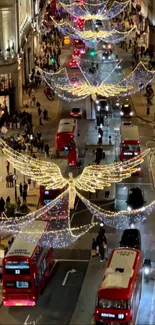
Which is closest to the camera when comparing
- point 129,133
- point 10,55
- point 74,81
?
point 129,133

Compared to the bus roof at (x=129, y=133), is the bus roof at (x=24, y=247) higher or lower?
lower

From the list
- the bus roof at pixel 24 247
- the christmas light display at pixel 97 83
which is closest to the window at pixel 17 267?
the bus roof at pixel 24 247

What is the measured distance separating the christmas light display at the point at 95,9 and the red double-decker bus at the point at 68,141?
50.7 metres

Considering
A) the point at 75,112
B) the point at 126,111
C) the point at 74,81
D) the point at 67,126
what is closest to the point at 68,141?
the point at 67,126

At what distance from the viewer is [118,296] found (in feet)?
82.4

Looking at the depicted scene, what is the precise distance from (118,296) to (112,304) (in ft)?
1.25

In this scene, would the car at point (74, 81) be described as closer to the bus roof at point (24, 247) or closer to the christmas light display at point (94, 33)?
the christmas light display at point (94, 33)

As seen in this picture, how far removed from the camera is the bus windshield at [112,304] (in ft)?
82.4

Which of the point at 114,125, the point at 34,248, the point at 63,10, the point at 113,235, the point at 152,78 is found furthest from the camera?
the point at 63,10

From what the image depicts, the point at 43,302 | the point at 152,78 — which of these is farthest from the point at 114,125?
the point at 43,302

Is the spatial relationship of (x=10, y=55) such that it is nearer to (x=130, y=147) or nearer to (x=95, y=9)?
(x=130, y=147)

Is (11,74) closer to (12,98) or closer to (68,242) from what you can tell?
(12,98)

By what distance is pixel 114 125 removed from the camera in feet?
185

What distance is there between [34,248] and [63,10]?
88491 millimetres
